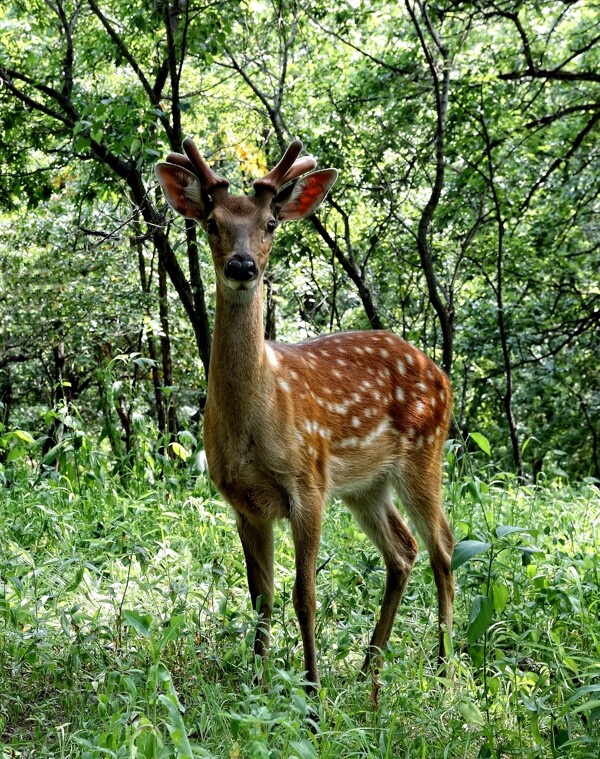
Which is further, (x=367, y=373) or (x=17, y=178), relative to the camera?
(x=17, y=178)

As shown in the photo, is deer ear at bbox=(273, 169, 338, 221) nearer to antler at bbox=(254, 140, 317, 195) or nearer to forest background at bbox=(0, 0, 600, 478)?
antler at bbox=(254, 140, 317, 195)

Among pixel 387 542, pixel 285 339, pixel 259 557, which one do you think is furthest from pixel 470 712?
pixel 285 339

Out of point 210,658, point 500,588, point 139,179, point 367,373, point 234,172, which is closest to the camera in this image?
point 500,588

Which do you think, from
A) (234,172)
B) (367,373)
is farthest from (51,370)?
(367,373)

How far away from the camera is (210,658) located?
3891 mm

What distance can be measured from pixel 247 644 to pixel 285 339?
9888 mm

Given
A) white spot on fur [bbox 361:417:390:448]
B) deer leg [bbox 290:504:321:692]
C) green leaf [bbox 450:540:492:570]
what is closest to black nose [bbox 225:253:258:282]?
deer leg [bbox 290:504:321:692]

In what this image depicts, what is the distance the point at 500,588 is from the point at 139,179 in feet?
16.8

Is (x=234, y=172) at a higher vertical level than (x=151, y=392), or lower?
higher

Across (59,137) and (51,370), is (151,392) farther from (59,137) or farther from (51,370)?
(59,137)

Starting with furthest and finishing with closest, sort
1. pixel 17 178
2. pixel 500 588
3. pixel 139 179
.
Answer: pixel 17 178 < pixel 139 179 < pixel 500 588

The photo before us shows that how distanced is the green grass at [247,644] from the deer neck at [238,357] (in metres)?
0.82

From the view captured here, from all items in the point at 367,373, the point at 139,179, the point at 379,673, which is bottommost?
the point at 379,673

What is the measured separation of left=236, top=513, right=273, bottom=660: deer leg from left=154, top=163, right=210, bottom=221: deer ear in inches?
53.8
